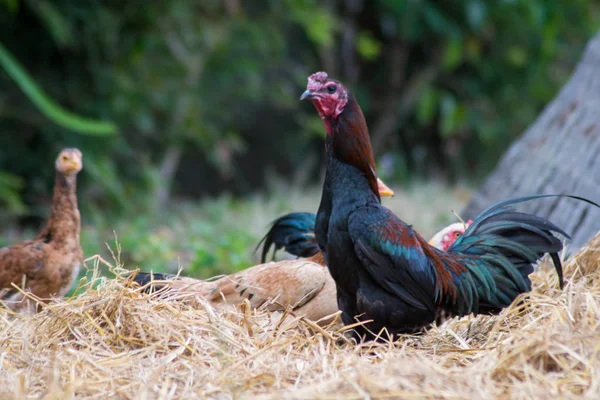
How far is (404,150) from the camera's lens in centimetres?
1123

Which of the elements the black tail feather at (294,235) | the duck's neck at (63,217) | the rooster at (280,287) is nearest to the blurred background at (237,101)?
the black tail feather at (294,235)

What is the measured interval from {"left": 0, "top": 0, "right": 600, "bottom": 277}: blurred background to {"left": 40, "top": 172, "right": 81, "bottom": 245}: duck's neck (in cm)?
105

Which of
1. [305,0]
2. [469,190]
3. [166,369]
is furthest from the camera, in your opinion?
[469,190]

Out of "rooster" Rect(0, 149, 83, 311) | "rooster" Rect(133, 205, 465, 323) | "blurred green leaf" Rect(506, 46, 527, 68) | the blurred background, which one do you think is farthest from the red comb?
"blurred green leaf" Rect(506, 46, 527, 68)

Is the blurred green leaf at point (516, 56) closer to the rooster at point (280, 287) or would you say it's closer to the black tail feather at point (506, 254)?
the rooster at point (280, 287)

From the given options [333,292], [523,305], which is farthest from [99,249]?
[523,305]

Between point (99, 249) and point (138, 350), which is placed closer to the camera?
point (138, 350)

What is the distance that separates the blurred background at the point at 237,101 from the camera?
23.9 ft

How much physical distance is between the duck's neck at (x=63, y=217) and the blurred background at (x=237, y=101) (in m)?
1.05

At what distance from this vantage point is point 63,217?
4168 millimetres

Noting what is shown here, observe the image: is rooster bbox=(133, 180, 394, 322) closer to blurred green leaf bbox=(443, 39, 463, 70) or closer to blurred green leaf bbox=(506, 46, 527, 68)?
blurred green leaf bbox=(443, 39, 463, 70)

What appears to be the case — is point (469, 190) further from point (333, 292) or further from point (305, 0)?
point (333, 292)

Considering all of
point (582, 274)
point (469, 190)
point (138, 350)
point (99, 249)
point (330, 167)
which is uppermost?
point (469, 190)

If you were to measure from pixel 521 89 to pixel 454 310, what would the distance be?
7868 millimetres
